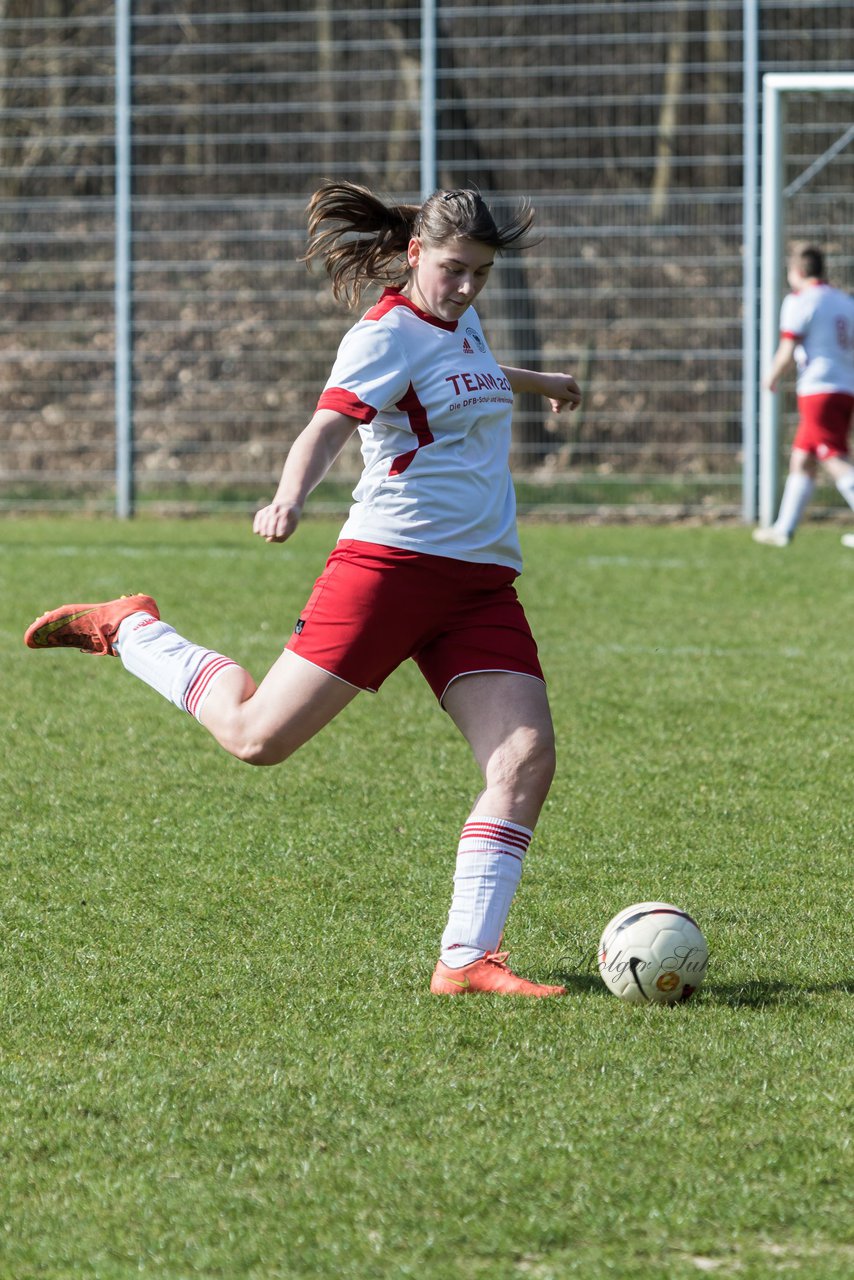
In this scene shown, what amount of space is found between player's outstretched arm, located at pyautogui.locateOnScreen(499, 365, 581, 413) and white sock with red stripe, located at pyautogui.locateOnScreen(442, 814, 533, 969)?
3.75ft

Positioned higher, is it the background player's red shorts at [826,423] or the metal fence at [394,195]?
the metal fence at [394,195]

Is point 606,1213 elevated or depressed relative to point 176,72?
depressed

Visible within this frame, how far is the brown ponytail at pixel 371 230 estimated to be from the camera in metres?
3.91

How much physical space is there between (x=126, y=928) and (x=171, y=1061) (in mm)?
976

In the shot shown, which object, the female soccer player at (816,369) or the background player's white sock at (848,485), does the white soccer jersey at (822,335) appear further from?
the background player's white sock at (848,485)

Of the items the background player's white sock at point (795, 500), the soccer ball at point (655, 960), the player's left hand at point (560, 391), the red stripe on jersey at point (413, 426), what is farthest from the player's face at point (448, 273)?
the background player's white sock at point (795, 500)

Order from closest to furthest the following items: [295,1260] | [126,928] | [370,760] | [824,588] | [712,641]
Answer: [295,1260], [126,928], [370,760], [712,641], [824,588]

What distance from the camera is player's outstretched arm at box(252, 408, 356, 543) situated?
351 cm

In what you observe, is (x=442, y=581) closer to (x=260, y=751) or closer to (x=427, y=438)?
(x=427, y=438)

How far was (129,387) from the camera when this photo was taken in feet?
54.4

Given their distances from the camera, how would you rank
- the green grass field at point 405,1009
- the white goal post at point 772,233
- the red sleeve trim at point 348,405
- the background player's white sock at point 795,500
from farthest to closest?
1. the white goal post at point 772,233
2. the background player's white sock at point 795,500
3. the red sleeve trim at point 348,405
4. the green grass field at point 405,1009

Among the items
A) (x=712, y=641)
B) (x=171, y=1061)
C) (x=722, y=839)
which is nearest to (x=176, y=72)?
(x=712, y=641)

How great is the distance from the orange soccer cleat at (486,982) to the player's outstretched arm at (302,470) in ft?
3.43

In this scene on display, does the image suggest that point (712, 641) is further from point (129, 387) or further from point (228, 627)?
point (129, 387)
